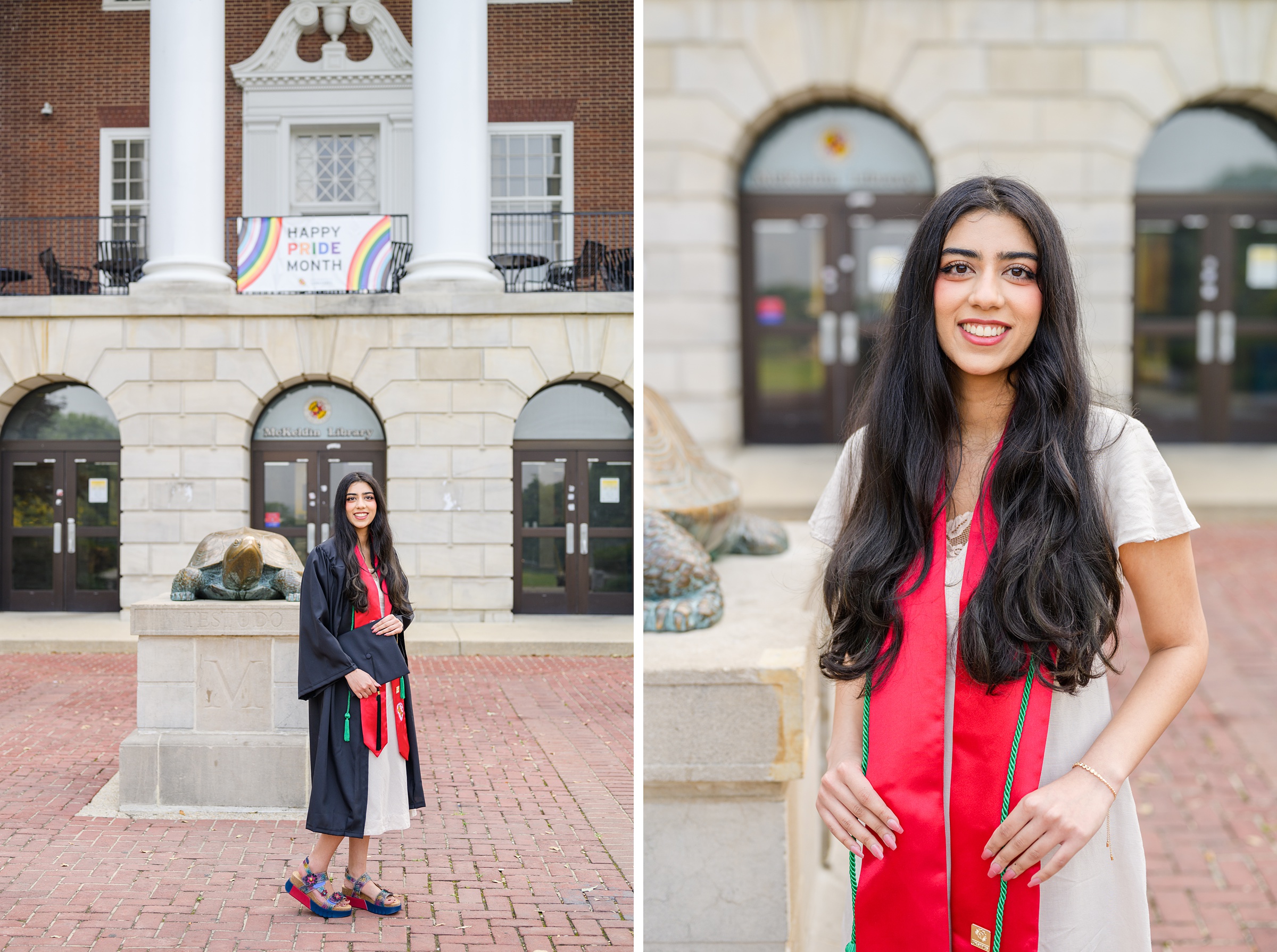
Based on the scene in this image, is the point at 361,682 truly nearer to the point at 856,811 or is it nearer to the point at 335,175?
the point at 335,175

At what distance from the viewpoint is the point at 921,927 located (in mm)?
1958

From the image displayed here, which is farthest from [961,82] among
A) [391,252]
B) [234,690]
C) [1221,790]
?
[234,690]

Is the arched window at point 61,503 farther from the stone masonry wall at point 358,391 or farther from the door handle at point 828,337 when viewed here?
the door handle at point 828,337

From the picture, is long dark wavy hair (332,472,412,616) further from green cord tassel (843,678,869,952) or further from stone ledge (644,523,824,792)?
green cord tassel (843,678,869,952)

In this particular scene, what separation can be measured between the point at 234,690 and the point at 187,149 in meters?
1.48

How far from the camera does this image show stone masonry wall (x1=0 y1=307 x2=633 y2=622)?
2867 millimetres

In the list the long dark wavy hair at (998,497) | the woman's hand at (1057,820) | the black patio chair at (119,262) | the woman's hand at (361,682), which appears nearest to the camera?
the woman's hand at (1057,820)

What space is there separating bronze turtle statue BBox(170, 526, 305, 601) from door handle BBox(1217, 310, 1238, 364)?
1142cm

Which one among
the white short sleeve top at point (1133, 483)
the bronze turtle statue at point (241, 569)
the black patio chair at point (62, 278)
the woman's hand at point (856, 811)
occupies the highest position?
the black patio chair at point (62, 278)

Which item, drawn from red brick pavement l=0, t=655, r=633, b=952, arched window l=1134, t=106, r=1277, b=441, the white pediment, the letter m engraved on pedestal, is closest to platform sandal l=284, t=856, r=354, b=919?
red brick pavement l=0, t=655, r=633, b=952

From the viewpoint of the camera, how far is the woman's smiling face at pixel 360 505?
302 centimetres

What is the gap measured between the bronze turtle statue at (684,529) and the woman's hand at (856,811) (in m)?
1.17

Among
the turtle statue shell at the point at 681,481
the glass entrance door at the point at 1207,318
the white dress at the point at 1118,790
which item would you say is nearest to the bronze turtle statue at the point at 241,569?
the turtle statue shell at the point at 681,481

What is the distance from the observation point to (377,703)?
320 centimetres
